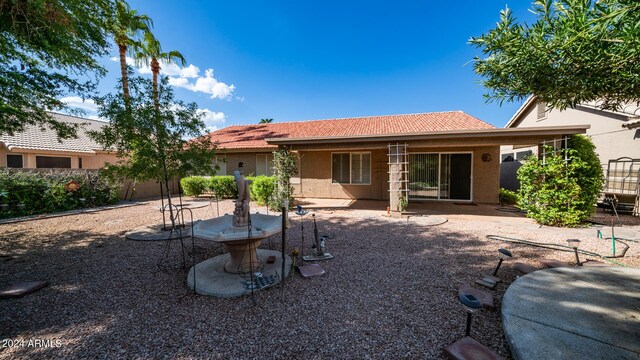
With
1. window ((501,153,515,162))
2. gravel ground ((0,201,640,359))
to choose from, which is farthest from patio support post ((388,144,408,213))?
window ((501,153,515,162))

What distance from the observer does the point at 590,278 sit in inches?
138

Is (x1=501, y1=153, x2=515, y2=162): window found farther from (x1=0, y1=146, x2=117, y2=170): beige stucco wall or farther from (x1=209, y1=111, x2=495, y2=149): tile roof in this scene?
(x1=0, y1=146, x2=117, y2=170): beige stucco wall

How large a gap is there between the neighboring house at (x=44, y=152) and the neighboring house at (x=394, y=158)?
9.71m

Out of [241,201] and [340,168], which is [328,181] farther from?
[241,201]

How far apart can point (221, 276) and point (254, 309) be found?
115 cm

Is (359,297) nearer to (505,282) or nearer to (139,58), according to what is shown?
(505,282)

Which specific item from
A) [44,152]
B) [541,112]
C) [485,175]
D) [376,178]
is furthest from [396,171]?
[44,152]

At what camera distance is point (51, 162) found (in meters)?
14.9

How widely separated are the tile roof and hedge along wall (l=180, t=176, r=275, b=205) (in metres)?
2.23

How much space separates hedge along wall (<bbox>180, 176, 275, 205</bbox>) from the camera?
10.5 m

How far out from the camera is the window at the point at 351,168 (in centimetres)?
1243

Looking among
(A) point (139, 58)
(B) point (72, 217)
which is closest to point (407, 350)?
(B) point (72, 217)

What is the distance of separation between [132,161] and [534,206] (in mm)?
11481

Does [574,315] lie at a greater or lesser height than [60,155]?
lesser
